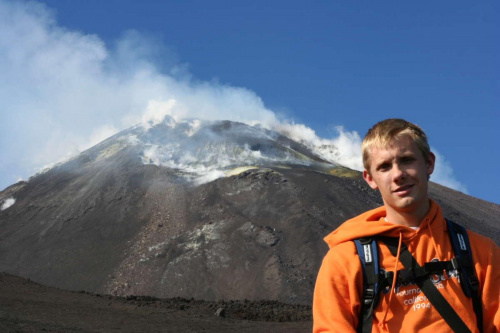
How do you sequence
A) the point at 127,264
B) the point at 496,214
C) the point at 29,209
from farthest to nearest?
1. the point at 496,214
2. the point at 29,209
3. the point at 127,264

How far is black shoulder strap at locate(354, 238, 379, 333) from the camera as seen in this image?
3.05 metres

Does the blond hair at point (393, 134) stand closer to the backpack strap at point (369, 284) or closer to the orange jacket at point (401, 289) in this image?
the orange jacket at point (401, 289)

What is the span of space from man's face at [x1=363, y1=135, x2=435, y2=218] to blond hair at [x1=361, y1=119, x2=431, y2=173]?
0.02 metres

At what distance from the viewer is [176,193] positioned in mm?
59594

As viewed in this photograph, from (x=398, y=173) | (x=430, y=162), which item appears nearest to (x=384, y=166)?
(x=398, y=173)

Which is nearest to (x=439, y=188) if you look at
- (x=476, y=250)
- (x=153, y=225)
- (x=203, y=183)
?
(x=203, y=183)

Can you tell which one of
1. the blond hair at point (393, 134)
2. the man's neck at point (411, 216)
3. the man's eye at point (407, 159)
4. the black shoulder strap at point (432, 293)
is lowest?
the black shoulder strap at point (432, 293)

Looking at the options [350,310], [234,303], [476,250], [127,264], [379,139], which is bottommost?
[350,310]

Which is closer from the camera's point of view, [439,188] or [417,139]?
[417,139]

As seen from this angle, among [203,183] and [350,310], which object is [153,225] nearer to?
[203,183]

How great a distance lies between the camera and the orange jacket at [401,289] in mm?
3035

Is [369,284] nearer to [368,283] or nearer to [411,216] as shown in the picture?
[368,283]

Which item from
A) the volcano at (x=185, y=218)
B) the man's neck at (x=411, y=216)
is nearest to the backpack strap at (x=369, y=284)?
the man's neck at (x=411, y=216)

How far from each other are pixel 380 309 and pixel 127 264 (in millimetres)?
46337
